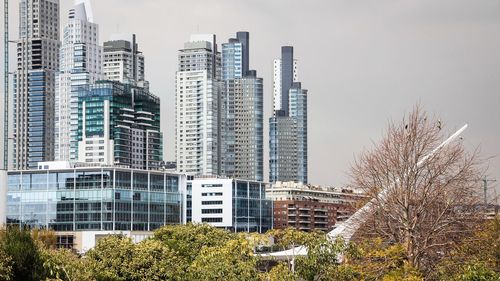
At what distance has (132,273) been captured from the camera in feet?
145

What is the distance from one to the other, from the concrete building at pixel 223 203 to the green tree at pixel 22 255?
346ft

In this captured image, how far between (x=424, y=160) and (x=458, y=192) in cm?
162

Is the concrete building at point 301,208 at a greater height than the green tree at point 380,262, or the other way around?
the green tree at point 380,262

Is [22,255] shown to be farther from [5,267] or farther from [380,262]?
[380,262]

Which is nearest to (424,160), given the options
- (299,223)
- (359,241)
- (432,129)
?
(432,129)

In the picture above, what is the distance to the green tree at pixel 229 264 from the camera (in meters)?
37.1

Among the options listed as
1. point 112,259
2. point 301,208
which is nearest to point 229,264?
point 112,259

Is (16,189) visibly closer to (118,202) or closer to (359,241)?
(118,202)

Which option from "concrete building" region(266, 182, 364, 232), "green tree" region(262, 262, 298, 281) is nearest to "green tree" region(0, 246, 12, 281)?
"green tree" region(262, 262, 298, 281)

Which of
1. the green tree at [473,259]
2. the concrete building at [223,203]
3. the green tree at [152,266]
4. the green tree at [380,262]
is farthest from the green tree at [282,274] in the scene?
the concrete building at [223,203]

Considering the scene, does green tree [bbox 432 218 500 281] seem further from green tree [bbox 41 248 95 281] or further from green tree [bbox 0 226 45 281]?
green tree [bbox 0 226 45 281]

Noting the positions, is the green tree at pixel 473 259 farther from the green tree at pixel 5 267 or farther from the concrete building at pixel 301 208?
the concrete building at pixel 301 208

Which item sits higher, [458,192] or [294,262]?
[458,192]

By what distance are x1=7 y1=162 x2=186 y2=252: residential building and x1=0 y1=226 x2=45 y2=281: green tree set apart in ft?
298
